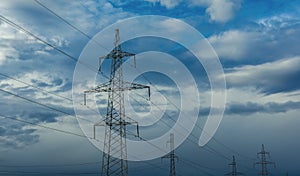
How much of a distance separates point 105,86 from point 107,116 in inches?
134

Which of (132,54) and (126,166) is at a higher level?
(132,54)

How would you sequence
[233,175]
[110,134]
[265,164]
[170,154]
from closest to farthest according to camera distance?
[110,134] < [170,154] < [233,175] < [265,164]

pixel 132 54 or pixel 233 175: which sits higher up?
pixel 132 54

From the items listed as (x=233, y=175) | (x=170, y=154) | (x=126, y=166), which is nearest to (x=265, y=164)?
(x=233, y=175)

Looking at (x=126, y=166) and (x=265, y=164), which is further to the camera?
(x=265, y=164)

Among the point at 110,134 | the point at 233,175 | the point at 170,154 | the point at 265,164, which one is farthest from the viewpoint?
the point at 265,164

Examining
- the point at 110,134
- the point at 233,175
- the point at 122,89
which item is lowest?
the point at 233,175

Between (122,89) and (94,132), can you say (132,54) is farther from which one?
(94,132)

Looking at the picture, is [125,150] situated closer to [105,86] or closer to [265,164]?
[105,86]

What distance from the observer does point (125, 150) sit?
4884 cm

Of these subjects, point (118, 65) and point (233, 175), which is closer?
point (118, 65)

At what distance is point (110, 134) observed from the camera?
160 feet

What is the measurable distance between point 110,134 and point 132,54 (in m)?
9.57

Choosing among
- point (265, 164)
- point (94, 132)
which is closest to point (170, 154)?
point (94, 132)
